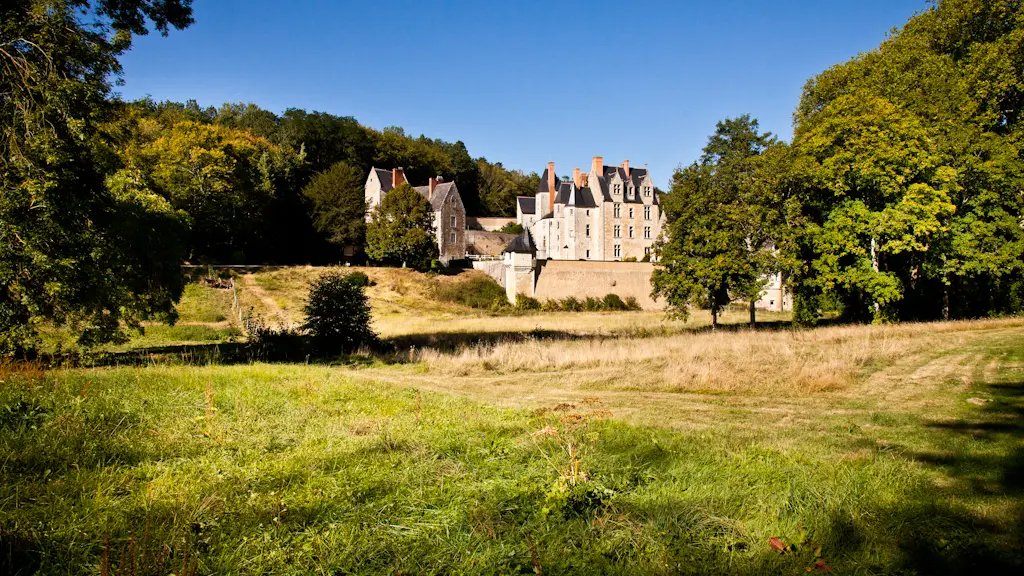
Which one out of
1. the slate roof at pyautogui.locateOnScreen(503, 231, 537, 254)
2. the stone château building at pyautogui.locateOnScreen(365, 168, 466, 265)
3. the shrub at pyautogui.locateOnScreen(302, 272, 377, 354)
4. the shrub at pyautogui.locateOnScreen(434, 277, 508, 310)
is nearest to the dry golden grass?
the shrub at pyautogui.locateOnScreen(302, 272, 377, 354)

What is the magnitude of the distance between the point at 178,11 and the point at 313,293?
31.8 feet

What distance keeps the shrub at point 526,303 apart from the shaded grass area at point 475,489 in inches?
1451

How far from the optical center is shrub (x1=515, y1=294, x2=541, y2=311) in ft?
148

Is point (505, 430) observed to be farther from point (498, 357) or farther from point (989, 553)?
point (498, 357)

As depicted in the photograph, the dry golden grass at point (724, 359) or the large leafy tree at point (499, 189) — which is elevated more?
the large leafy tree at point (499, 189)

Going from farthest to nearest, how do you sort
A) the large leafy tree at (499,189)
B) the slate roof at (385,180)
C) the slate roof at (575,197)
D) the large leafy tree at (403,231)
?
the large leafy tree at (499,189), the slate roof at (575,197), the slate roof at (385,180), the large leafy tree at (403,231)

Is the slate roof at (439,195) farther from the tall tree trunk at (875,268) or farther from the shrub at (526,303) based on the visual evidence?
the tall tree trunk at (875,268)

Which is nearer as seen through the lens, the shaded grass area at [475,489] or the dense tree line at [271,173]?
the shaded grass area at [475,489]

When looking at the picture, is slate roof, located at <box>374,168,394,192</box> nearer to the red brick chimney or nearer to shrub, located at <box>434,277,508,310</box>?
the red brick chimney

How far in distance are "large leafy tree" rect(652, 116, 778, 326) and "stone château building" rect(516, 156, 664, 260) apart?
33.5 meters

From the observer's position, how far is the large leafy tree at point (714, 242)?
81.5 ft

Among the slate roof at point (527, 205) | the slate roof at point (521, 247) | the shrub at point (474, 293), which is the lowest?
the shrub at point (474, 293)

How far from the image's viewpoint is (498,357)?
16875 mm

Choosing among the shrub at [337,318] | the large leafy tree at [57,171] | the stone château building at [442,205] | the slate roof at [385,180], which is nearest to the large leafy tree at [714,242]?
the shrub at [337,318]
